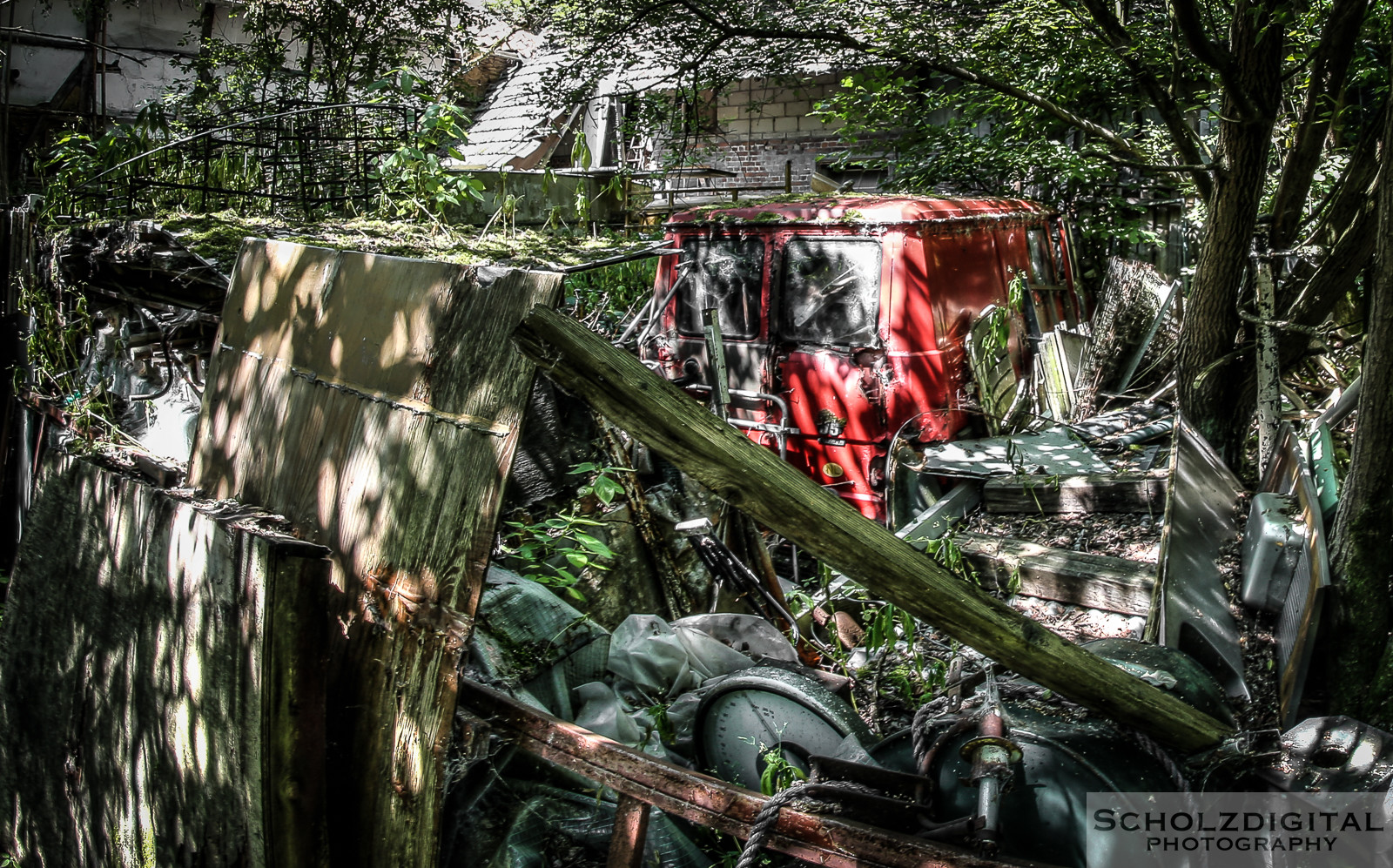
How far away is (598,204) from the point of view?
933 cm

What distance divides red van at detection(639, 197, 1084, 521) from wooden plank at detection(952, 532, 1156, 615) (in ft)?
3.61

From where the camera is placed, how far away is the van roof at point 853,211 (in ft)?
17.7

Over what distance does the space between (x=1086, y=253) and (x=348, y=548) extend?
8.68m

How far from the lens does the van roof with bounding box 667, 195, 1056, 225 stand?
5.40m

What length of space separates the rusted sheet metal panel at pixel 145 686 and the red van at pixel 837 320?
302 centimetres

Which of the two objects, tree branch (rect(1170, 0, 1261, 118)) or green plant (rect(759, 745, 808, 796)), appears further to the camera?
tree branch (rect(1170, 0, 1261, 118))

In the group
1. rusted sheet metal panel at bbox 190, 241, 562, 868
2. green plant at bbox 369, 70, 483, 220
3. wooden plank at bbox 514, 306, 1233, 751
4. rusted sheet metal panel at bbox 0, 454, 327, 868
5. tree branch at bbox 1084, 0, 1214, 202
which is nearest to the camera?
wooden plank at bbox 514, 306, 1233, 751

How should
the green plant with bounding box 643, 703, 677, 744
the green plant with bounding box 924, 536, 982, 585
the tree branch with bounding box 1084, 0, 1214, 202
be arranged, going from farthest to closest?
1. the tree branch with bounding box 1084, 0, 1214, 202
2. the green plant with bounding box 924, 536, 982, 585
3. the green plant with bounding box 643, 703, 677, 744

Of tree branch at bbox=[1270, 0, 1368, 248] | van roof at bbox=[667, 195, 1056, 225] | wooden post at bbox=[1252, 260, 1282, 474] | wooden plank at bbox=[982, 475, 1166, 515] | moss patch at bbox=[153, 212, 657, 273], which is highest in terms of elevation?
tree branch at bbox=[1270, 0, 1368, 248]

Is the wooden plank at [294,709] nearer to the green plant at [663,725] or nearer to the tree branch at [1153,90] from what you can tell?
the green plant at [663,725]

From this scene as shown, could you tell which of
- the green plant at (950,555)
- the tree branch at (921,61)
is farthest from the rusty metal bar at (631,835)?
the tree branch at (921,61)

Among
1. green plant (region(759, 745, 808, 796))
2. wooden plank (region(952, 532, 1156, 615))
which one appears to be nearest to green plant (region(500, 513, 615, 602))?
green plant (region(759, 745, 808, 796))

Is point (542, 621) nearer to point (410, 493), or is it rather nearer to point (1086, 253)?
point (410, 493)

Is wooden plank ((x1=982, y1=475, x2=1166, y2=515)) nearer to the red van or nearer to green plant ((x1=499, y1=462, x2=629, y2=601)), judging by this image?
the red van
